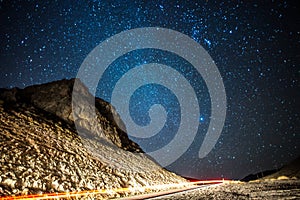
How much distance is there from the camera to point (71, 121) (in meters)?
55.8

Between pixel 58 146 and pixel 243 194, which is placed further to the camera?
pixel 58 146

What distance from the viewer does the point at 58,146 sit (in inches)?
1645

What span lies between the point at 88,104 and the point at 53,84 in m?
9.01

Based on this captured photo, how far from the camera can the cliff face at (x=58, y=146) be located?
2862 centimetres

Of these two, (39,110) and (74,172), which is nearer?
(74,172)

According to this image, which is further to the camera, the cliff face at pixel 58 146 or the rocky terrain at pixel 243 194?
the cliff face at pixel 58 146

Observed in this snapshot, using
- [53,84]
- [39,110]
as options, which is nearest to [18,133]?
[39,110]

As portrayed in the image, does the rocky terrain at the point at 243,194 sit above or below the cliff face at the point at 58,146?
below

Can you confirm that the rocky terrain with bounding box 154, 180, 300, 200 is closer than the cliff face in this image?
Yes

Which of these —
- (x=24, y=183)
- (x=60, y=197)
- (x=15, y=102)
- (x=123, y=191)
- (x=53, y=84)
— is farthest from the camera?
(x=53, y=84)

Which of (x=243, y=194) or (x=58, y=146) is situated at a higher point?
(x=58, y=146)

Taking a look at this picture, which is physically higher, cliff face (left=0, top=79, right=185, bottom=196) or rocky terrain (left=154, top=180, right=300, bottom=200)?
cliff face (left=0, top=79, right=185, bottom=196)

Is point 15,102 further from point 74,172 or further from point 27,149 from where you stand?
point 74,172

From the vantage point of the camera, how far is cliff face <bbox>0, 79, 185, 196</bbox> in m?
28.6
